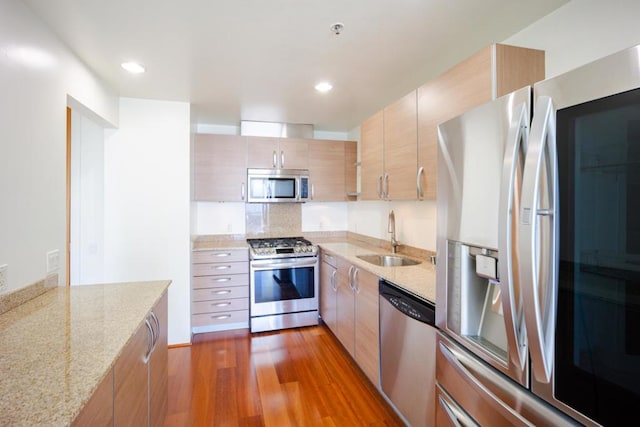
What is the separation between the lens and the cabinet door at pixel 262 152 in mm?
3578

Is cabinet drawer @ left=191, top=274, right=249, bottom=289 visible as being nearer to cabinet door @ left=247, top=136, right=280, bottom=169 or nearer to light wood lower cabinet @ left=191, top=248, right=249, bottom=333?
light wood lower cabinet @ left=191, top=248, right=249, bottom=333

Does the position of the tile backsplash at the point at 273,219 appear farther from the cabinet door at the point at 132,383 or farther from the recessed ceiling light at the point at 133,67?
the cabinet door at the point at 132,383

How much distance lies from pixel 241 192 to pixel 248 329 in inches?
62.7

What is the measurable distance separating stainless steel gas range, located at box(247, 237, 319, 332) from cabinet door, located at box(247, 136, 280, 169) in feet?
3.22

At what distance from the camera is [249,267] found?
3.32 metres

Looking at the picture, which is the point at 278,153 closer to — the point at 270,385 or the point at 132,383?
the point at 270,385

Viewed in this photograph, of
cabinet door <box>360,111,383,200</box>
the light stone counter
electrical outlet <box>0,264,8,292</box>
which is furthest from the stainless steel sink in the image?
electrical outlet <box>0,264,8,292</box>

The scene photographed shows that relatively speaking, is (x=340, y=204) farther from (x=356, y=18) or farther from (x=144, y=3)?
(x=144, y=3)

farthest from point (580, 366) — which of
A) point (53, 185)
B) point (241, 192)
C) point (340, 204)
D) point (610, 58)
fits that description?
point (340, 204)

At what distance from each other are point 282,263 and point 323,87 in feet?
6.14

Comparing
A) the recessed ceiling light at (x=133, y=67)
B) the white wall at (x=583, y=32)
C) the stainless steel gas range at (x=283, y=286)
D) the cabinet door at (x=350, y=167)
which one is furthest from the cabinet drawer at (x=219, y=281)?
the white wall at (x=583, y=32)

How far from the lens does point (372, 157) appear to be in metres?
2.68

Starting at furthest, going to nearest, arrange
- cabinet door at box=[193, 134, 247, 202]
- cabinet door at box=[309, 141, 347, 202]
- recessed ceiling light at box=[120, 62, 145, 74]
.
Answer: cabinet door at box=[309, 141, 347, 202], cabinet door at box=[193, 134, 247, 202], recessed ceiling light at box=[120, 62, 145, 74]

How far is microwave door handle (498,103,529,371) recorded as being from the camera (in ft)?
2.87
